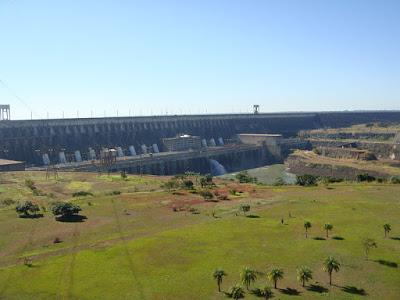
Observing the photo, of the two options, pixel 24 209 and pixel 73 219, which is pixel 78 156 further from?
Result: pixel 73 219

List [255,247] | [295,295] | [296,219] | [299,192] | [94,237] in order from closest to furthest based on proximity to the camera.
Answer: [295,295] < [255,247] < [94,237] < [296,219] < [299,192]

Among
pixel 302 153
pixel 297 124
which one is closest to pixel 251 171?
pixel 302 153

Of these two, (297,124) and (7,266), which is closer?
(7,266)

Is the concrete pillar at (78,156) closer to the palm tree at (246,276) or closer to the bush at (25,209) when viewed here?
the bush at (25,209)

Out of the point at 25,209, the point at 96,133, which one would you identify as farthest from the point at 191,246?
the point at 96,133

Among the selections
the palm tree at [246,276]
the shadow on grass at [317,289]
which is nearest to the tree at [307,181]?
the shadow on grass at [317,289]

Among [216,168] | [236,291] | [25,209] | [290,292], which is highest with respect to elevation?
[25,209]

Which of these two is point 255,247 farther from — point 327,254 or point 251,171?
point 251,171
